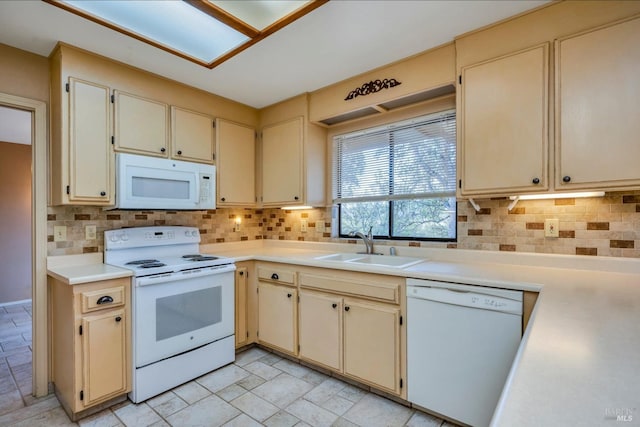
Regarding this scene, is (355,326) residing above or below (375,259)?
below

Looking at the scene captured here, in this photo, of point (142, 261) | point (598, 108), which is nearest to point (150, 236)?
point (142, 261)

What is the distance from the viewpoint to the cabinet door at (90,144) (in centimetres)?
204

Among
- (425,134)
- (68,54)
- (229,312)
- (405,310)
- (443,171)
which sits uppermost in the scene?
(68,54)

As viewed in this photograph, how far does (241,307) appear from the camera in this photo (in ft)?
8.94

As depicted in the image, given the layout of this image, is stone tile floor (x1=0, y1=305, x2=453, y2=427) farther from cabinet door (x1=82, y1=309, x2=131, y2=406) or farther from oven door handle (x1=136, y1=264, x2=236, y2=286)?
oven door handle (x1=136, y1=264, x2=236, y2=286)

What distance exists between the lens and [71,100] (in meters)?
2.03

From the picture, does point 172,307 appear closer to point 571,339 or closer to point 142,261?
point 142,261

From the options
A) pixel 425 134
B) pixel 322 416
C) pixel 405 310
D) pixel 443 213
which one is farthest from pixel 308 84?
pixel 322 416

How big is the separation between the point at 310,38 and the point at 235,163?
1455mm

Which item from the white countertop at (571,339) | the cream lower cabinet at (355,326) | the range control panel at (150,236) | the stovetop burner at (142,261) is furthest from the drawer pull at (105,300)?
the white countertop at (571,339)

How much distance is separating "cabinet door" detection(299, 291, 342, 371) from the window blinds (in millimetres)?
1005

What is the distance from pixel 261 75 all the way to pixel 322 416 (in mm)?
2428

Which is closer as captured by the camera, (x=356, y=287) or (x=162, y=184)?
(x=356, y=287)

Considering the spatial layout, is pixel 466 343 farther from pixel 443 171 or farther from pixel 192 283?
pixel 192 283
